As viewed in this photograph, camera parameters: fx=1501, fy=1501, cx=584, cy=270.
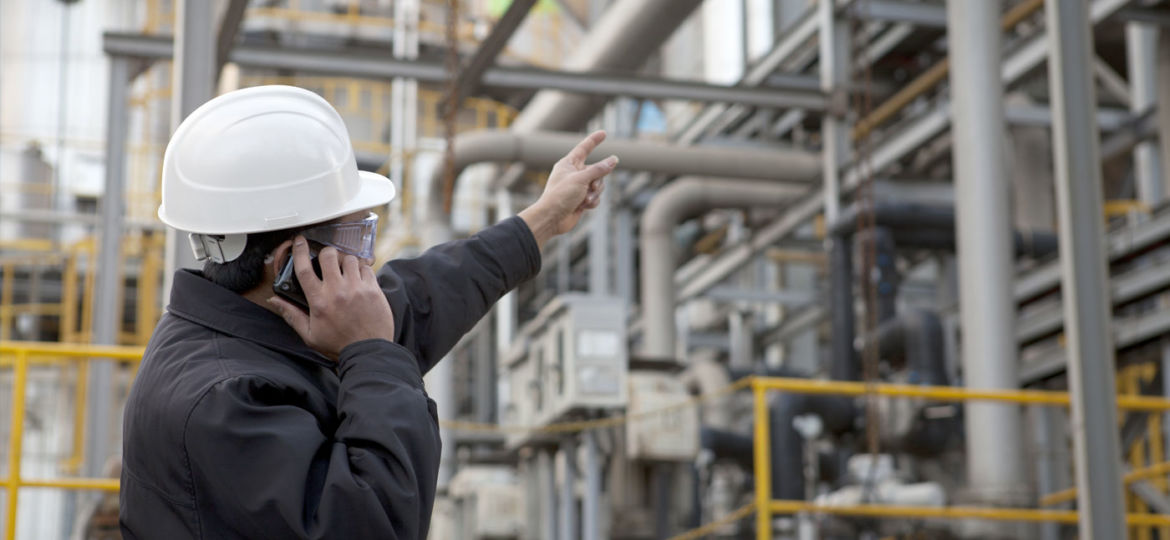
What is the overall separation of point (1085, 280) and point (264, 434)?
4438 millimetres

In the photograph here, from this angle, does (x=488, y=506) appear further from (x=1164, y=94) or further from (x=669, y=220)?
(x=1164, y=94)

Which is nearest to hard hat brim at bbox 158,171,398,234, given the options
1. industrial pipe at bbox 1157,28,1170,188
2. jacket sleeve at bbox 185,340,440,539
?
jacket sleeve at bbox 185,340,440,539

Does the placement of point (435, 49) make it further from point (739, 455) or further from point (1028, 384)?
point (1028, 384)

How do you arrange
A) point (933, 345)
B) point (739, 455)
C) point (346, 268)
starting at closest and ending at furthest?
point (346, 268) → point (933, 345) → point (739, 455)

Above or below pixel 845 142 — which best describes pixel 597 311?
below

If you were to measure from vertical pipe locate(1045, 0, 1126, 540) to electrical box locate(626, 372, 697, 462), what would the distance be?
530 centimetres

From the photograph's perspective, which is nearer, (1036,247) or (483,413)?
(1036,247)

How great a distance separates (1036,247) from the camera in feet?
36.3

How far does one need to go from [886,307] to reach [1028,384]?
115 centimetres

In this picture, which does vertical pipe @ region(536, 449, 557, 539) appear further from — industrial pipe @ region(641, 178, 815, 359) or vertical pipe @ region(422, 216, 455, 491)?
industrial pipe @ region(641, 178, 815, 359)

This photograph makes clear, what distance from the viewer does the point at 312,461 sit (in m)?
2.13

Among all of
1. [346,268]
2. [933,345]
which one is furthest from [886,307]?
[346,268]

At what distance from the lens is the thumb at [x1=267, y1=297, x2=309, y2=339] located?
7.57 feet

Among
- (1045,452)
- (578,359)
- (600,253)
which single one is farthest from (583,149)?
(600,253)
